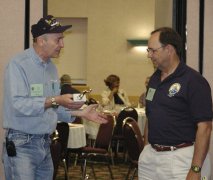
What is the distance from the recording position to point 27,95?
2.89 m

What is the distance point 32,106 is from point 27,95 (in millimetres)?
97

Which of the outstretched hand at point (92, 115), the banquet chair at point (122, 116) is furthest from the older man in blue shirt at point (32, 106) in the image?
the banquet chair at point (122, 116)

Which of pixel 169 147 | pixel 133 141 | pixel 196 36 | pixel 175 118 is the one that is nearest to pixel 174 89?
pixel 175 118

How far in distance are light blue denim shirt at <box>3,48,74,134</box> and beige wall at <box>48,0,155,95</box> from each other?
8.94 metres

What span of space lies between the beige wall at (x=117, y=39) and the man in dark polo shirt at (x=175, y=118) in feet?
29.7

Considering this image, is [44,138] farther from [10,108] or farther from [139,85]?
[139,85]

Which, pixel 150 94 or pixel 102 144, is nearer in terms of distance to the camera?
pixel 150 94

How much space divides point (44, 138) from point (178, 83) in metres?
0.92

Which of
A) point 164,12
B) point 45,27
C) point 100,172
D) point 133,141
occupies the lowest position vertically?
point 100,172

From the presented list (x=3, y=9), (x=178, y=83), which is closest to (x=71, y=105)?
(x=178, y=83)

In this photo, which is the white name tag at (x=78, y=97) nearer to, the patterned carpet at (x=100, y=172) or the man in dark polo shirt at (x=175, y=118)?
the man in dark polo shirt at (x=175, y=118)

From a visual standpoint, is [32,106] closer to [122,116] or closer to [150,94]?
[150,94]

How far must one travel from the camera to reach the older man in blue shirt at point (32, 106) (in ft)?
9.40

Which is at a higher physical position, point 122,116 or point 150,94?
point 150,94
